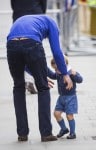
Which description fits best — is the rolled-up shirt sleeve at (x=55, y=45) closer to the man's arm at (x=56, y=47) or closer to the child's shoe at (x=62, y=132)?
the man's arm at (x=56, y=47)

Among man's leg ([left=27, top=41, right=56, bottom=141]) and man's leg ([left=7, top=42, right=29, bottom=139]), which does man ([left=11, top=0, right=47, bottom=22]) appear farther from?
man's leg ([left=27, top=41, right=56, bottom=141])

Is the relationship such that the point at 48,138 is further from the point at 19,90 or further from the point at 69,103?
the point at 19,90

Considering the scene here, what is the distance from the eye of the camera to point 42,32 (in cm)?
754

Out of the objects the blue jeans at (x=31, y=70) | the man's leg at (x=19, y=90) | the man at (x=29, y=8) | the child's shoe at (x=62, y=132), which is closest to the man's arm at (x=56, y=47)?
the blue jeans at (x=31, y=70)

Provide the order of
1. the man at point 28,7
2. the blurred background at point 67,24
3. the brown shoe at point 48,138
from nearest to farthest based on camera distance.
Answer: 1. the brown shoe at point 48,138
2. the man at point 28,7
3. the blurred background at point 67,24

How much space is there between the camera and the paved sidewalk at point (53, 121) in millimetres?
7598

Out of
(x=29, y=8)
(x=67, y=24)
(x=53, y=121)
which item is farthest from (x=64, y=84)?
(x=67, y=24)

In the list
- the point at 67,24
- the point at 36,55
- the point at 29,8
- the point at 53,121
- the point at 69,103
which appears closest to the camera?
the point at 36,55

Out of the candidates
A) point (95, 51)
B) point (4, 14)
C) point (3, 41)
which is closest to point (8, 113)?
point (3, 41)

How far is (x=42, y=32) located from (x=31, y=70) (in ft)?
1.42

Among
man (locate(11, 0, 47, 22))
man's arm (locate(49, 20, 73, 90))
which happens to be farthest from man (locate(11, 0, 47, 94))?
man's arm (locate(49, 20, 73, 90))

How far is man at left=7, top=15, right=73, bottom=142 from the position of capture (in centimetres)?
746

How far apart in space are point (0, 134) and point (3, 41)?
5067mm

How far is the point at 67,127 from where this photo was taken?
8.29 meters
